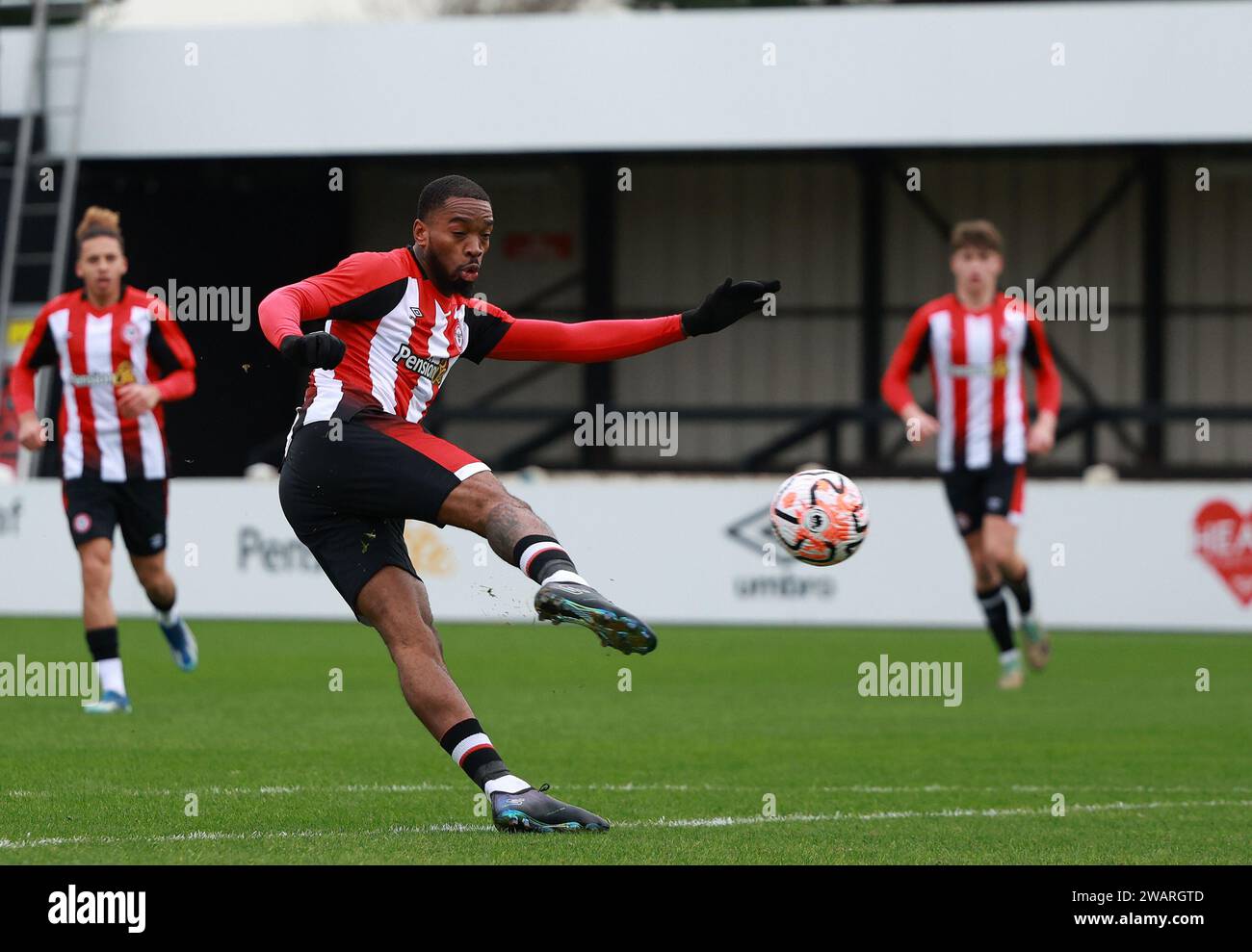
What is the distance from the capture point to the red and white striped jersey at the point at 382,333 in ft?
21.4

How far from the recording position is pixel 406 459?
640cm

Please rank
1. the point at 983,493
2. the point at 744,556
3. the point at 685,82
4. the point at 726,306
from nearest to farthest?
1. the point at 726,306
2. the point at 983,493
3. the point at 744,556
4. the point at 685,82

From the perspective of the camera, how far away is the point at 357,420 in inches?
257

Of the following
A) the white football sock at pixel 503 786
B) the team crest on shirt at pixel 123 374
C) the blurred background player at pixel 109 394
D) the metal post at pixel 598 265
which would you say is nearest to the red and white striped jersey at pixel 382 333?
the white football sock at pixel 503 786

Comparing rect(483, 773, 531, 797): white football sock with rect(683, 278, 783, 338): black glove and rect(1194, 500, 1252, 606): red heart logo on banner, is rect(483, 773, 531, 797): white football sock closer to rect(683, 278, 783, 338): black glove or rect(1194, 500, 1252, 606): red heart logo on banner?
rect(683, 278, 783, 338): black glove

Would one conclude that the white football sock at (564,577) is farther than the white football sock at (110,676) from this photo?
No

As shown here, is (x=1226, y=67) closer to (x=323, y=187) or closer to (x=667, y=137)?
(x=667, y=137)

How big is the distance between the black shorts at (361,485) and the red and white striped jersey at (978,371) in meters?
6.72

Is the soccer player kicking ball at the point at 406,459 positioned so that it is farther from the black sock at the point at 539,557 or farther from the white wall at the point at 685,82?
the white wall at the point at 685,82

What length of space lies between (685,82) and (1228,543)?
7.34 meters

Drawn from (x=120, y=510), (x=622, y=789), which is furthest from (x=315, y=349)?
(x=120, y=510)

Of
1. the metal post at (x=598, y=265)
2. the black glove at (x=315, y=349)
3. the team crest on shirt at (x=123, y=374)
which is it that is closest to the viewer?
the black glove at (x=315, y=349)

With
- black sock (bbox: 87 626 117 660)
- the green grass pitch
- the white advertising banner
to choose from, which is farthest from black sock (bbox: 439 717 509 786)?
the white advertising banner

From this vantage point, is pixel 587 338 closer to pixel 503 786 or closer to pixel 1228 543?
pixel 503 786
